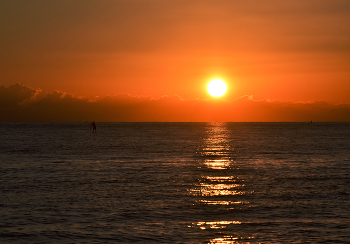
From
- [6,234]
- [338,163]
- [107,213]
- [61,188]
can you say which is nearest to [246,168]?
[338,163]

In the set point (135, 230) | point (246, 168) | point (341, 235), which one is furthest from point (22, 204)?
point (246, 168)

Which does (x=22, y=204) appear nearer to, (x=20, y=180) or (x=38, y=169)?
(x=20, y=180)

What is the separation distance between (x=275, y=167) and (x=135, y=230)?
24889 millimetres

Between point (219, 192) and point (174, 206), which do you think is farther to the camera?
point (219, 192)

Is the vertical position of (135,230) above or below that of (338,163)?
below

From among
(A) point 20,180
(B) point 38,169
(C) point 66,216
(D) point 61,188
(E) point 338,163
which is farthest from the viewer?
(E) point 338,163

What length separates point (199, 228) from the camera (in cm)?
1578

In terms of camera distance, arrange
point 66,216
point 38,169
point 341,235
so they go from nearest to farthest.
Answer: point 341,235 < point 66,216 < point 38,169

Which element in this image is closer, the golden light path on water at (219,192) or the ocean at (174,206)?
the ocean at (174,206)

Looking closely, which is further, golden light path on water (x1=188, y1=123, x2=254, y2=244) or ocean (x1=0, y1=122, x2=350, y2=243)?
golden light path on water (x1=188, y1=123, x2=254, y2=244)

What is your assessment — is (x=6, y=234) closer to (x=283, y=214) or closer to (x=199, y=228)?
(x=199, y=228)

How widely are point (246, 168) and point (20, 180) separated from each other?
67.4ft

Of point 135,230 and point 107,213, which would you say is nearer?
point 135,230

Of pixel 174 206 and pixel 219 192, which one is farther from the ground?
pixel 219 192
